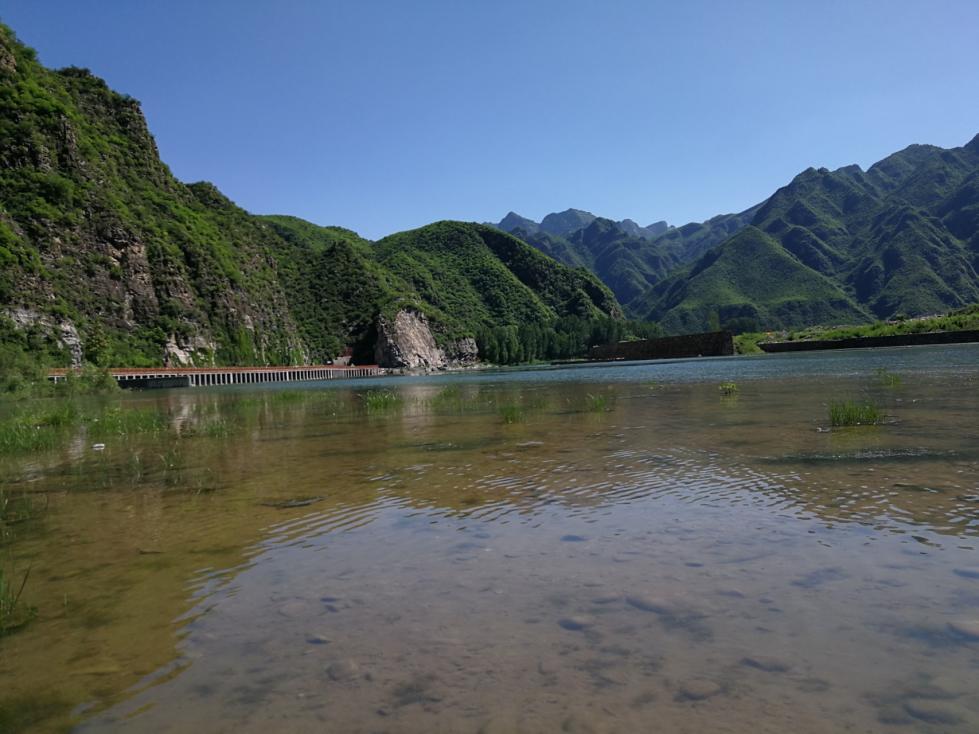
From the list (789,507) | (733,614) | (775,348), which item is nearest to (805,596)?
(733,614)

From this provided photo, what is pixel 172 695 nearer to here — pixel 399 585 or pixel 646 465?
pixel 399 585

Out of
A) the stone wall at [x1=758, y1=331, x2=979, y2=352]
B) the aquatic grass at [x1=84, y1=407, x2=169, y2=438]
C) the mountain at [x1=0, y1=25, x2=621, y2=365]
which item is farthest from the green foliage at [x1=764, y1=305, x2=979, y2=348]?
the mountain at [x1=0, y1=25, x2=621, y2=365]

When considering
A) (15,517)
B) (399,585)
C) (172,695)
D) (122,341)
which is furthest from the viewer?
(122,341)

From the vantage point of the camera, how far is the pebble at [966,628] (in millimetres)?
4367

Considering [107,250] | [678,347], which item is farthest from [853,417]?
[678,347]

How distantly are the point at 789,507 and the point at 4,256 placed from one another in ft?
329

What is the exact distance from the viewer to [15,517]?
9.81 meters

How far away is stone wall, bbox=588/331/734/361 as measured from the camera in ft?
477

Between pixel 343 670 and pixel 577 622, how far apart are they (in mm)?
1898

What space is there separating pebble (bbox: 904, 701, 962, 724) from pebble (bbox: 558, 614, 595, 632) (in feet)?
7.02

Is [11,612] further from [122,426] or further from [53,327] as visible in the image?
[53,327]

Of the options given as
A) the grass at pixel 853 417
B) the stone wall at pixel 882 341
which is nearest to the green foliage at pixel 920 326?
the stone wall at pixel 882 341

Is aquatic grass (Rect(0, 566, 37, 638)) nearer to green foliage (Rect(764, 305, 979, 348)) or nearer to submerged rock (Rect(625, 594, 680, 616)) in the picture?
submerged rock (Rect(625, 594, 680, 616))

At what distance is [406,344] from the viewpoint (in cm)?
17938
